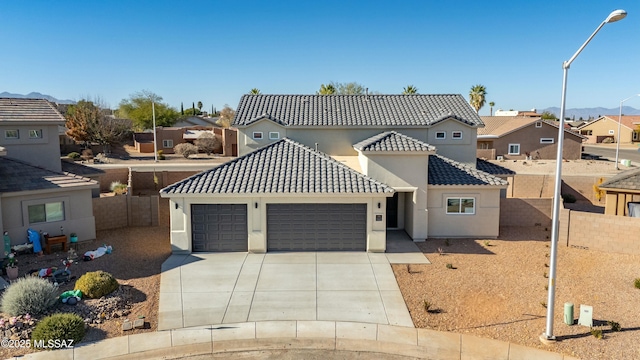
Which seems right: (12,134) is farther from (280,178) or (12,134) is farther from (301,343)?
(301,343)

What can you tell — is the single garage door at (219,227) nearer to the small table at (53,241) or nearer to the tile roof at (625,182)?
the small table at (53,241)

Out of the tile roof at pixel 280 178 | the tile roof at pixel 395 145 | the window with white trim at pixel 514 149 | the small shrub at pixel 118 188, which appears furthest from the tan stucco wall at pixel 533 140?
the small shrub at pixel 118 188

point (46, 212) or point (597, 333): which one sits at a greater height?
point (46, 212)

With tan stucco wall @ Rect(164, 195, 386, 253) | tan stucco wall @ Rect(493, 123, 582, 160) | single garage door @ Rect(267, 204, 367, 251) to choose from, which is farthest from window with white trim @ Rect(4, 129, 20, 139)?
tan stucco wall @ Rect(493, 123, 582, 160)

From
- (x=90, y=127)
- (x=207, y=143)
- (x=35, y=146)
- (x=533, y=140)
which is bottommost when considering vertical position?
(x=207, y=143)

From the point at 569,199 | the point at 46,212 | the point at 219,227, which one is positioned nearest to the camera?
the point at 219,227

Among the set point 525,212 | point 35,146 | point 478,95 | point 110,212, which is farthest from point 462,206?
point 478,95

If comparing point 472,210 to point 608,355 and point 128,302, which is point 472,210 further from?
point 128,302
